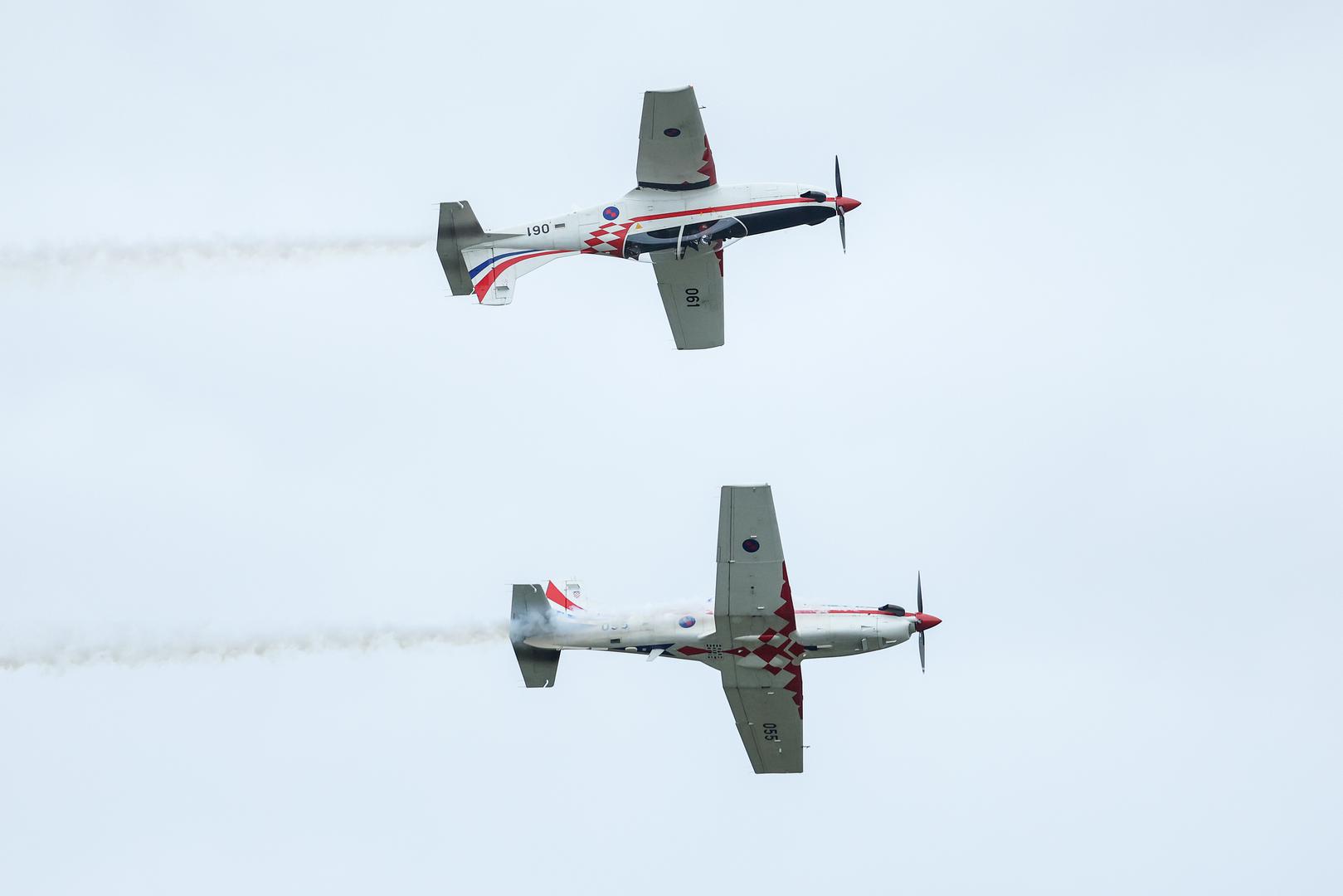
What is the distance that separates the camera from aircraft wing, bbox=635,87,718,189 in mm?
55938

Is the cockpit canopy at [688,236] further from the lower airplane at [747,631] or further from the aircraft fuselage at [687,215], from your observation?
the lower airplane at [747,631]

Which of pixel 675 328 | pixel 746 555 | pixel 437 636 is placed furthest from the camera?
pixel 675 328

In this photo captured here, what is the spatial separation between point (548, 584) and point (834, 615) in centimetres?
697

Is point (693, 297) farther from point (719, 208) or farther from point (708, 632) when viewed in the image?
point (708, 632)

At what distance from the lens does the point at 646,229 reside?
5775 centimetres

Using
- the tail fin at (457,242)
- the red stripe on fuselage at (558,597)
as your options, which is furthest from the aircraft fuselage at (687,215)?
the red stripe on fuselage at (558,597)

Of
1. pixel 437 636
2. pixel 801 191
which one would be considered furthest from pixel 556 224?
pixel 437 636

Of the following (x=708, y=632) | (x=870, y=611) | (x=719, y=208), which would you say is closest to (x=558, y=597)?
(x=708, y=632)

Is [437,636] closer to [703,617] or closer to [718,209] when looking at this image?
[703,617]

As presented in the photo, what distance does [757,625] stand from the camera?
5334cm

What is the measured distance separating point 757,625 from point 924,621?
3.78m

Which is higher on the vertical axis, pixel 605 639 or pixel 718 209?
pixel 718 209

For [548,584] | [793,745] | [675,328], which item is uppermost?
[675,328]

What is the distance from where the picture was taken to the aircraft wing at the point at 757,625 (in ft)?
172
